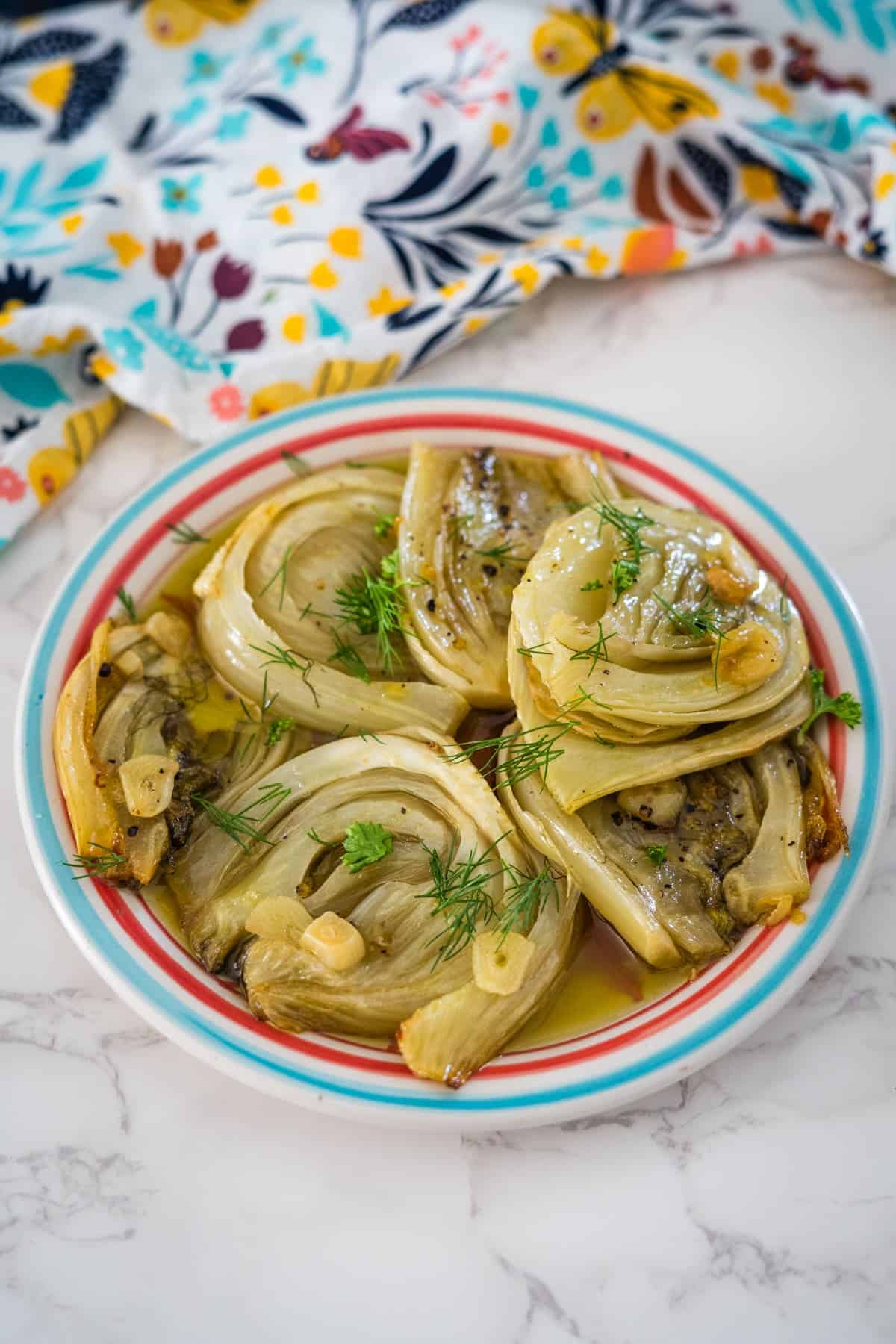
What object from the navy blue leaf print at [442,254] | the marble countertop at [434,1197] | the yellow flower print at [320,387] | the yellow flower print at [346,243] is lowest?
the marble countertop at [434,1197]

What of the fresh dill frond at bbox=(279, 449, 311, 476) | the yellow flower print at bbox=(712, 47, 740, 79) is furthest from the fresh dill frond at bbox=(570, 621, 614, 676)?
the yellow flower print at bbox=(712, 47, 740, 79)

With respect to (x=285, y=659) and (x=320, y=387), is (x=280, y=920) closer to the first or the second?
(x=285, y=659)

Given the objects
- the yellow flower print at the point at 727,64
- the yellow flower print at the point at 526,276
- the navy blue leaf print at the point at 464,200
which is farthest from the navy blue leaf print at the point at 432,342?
the yellow flower print at the point at 727,64

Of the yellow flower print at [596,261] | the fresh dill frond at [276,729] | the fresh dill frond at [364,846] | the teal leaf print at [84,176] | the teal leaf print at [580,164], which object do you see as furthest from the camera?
the teal leaf print at [580,164]

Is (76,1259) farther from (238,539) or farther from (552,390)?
(552,390)

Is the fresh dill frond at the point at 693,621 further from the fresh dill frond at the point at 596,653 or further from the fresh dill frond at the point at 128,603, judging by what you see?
the fresh dill frond at the point at 128,603

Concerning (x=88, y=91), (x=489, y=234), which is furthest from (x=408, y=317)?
(x=88, y=91)
